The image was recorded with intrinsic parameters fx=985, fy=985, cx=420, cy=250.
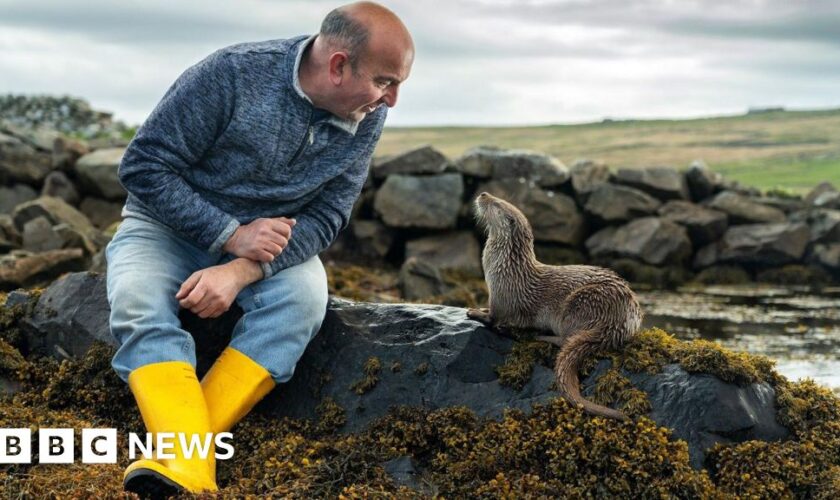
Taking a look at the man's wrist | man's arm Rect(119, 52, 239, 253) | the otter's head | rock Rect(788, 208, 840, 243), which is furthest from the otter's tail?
rock Rect(788, 208, 840, 243)

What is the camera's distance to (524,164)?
684 inches

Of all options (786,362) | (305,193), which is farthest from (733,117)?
(305,193)

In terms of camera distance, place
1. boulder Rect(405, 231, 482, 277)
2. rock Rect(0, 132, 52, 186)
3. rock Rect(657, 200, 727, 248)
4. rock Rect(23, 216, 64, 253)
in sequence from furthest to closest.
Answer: rock Rect(0, 132, 52, 186), rock Rect(657, 200, 727, 248), boulder Rect(405, 231, 482, 277), rock Rect(23, 216, 64, 253)

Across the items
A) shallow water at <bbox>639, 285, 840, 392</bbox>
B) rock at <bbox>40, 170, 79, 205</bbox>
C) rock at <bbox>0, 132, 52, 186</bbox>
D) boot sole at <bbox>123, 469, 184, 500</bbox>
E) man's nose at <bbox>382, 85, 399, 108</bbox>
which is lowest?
shallow water at <bbox>639, 285, 840, 392</bbox>

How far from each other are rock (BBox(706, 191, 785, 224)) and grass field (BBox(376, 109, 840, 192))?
17.1 metres

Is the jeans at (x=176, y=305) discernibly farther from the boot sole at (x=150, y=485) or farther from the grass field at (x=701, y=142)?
the grass field at (x=701, y=142)

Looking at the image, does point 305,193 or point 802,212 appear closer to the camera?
point 305,193

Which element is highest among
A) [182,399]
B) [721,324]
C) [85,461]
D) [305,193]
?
[305,193]

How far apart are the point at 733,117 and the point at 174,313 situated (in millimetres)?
59184

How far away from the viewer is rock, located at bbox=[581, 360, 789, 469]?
4.98 m

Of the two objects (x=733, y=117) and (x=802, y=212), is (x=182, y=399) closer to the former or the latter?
(x=802, y=212)

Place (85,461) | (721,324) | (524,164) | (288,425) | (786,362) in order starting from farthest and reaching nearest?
(524,164) < (721,324) < (786,362) < (288,425) < (85,461)

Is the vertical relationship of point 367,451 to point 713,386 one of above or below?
below

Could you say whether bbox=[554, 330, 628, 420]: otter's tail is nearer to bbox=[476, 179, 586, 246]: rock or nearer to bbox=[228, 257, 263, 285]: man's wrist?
bbox=[228, 257, 263, 285]: man's wrist
